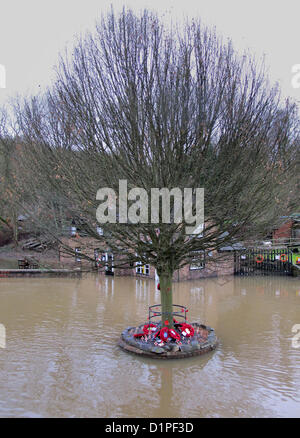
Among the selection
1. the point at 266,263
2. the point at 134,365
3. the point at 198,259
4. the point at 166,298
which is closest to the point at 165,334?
the point at 166,298

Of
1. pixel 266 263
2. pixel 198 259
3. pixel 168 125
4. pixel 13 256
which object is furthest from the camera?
pixel 13 256

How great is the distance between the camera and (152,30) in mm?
7273

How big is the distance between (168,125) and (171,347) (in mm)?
4790

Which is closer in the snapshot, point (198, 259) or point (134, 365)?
point (134, 365)

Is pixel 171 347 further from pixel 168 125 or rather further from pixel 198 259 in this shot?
pixel 168 125

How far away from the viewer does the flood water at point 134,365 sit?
233 inches

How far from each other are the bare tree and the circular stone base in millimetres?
2176

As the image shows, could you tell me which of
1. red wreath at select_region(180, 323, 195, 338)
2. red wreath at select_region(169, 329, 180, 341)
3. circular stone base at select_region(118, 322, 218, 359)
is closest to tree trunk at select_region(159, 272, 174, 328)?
red wreath at select_region(169, 329, 180, 341)

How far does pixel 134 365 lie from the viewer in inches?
301

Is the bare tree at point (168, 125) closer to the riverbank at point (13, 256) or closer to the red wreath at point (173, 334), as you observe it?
the red wreath at point (173, 334)

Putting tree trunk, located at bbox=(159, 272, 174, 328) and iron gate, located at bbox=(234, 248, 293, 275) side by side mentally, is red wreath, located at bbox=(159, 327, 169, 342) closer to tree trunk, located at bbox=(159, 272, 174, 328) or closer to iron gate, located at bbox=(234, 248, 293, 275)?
tree trunk, located at bbox=(159, 272, 174, 328)
